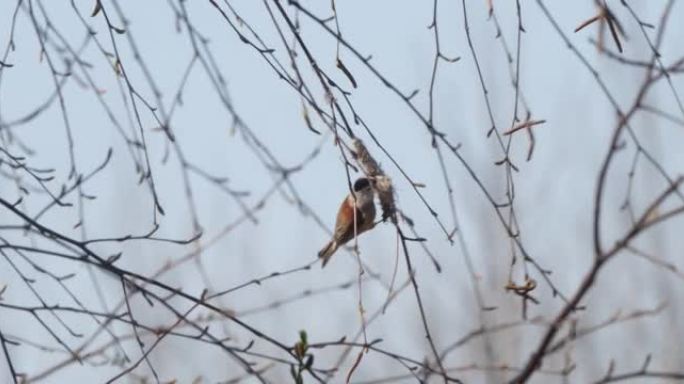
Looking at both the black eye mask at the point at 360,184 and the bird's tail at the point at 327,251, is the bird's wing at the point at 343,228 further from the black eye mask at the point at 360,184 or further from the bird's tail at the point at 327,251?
the black eye mask at the point at 360,184

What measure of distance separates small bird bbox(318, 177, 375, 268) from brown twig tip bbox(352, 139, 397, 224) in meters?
0.03

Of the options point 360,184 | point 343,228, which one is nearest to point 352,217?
point 360,184

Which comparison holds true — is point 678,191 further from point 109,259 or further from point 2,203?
point 2,203

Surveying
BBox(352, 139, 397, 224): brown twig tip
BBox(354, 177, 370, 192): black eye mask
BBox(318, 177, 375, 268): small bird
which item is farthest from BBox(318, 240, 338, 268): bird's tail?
BBox(352, 139, 397, 224): brown twig tip

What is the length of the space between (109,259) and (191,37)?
419 mm

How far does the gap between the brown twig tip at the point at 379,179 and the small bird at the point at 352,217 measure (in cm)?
3

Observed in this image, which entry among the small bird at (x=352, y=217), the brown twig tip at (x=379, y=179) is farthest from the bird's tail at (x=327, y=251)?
the brown twig tip at (x=379, y=179)

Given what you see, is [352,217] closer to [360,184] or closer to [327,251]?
[360,184]

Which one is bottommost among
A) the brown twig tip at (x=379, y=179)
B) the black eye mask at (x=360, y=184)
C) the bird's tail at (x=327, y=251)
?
the brown twig tip at (x=379, y=179)

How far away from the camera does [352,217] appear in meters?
2.94

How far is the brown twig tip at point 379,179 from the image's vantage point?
2475 millimetres

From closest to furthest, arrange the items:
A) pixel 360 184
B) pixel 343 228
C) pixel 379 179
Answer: pixel 379 179 < pixel 360 184 < pixel 343 228

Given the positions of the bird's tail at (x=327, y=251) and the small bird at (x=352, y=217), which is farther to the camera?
the bird's tail at (x=327, y=251)

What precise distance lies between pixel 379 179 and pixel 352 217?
0.39 meters
